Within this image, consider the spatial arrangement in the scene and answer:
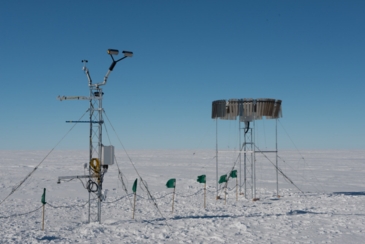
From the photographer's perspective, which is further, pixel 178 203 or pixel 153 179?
pixel 153 179

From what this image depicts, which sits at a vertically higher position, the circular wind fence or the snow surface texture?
the circular wind fence

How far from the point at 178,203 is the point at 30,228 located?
863 centimetres

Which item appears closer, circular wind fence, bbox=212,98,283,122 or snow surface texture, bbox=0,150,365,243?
snow surface texture, bbox=0,150,365,243

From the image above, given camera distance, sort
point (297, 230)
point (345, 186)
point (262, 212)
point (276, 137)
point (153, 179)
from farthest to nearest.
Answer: point (153, 179) → point (345, 186) → point (276, 137) → point (262, 212) → point (297, 230)

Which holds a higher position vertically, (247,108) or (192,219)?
(247,108)

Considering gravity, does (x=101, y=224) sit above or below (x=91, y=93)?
below

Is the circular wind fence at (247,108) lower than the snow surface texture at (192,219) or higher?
higher

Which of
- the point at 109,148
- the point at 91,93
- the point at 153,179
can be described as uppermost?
the point at 91,93

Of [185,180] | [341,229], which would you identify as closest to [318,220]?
[341,229]

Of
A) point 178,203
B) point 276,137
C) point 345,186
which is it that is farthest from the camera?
point 345,186

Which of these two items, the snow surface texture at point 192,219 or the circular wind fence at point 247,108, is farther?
the circular wind fence at point 247,108

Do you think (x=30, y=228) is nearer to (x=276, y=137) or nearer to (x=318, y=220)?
(x=318, y=220)

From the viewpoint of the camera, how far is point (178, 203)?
19.0 metres

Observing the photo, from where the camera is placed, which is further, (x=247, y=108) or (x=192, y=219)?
(x=247, y=108)
